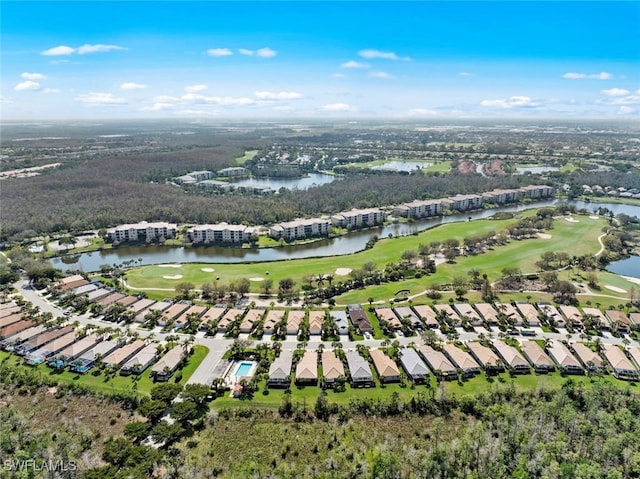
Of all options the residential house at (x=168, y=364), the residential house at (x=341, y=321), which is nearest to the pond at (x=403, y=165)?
the residential house at (x=341, y=321)

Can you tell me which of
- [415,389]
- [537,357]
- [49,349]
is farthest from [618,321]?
[49,349]

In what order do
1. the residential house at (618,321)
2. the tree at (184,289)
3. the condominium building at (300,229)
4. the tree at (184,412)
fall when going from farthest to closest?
the condominium building at (300,229), the tree at (184,289), the residential house at (618,321), the tree at (184,412)

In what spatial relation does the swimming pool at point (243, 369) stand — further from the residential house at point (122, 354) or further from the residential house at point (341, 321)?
the residential house at point (122, 354)

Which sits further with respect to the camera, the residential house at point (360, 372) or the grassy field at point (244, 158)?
the grassy field at point (244, 158)

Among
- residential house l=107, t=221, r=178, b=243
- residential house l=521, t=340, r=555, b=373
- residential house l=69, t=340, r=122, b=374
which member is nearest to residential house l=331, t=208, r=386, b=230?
residential house l=107, t=221, r=178, b=243

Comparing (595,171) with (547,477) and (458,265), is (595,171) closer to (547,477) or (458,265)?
(458,265)

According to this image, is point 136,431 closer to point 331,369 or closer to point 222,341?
point 222,341
